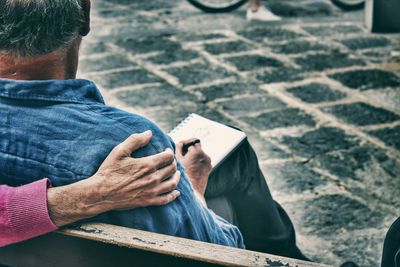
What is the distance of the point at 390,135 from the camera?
3904 millimetres

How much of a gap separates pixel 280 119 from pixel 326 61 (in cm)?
107

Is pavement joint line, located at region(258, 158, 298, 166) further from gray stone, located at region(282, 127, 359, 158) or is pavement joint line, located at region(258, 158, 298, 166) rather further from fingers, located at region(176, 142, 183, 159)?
fingers, located at region(176, 142, 183, 159)

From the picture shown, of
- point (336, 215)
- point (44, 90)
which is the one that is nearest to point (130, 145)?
point (44, 90)

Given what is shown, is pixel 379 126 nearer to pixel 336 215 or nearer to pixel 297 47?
pixel 336 215

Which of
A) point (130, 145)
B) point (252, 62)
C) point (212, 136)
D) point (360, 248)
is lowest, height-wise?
point (360, 248)

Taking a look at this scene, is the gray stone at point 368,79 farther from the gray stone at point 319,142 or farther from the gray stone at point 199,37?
the gray stone at point 199,37

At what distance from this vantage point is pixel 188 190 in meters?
1.73

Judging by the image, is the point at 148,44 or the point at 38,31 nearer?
the point at 38,31

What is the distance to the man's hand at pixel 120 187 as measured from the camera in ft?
4.84

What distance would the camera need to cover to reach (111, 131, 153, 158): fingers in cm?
151

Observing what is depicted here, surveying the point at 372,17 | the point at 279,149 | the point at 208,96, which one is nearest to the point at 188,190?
the point at 279,149

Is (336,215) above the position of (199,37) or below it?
below

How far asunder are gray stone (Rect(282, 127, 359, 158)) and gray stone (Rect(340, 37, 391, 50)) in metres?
1.56

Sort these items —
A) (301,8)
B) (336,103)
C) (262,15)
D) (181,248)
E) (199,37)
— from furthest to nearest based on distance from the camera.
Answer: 1. (301,8)
2. (262,15)
3. (199,37)
4. (336,103)
5. (181,248)
